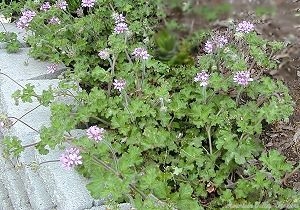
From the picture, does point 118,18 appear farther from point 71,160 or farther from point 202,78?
point 71,160

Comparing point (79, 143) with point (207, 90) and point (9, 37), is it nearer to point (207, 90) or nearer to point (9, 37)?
point (207, 90)

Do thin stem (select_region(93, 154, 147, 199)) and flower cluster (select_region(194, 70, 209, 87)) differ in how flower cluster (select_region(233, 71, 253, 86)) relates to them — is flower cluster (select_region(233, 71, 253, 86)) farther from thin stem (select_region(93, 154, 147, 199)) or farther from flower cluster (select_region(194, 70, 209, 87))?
thin stem (select_region(93, 154, 147, 199))

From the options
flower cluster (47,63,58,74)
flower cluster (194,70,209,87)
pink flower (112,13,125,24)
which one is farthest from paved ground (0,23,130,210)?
flower cluster (194,70,209,87)

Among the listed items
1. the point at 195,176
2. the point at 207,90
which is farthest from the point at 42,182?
the point at 207,90

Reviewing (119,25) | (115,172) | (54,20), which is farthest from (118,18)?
(115,172)

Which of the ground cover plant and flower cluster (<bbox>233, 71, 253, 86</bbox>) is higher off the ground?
flower cluster (<bbox>233, 71, 253, 86</bbox>)

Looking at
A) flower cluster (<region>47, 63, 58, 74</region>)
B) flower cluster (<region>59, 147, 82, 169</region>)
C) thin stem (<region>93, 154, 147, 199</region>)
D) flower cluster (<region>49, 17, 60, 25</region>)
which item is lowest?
flower cluster (<region>47, 63, 58, 74</region>)

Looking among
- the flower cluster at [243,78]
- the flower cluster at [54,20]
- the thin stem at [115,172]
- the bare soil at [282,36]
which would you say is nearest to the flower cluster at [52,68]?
the flower cluster at [54,20]
